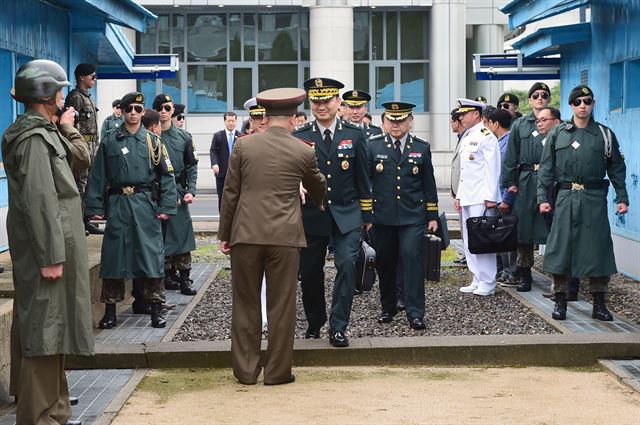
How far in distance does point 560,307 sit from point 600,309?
33 centimetres

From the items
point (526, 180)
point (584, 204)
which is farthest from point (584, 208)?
point (526, 180)

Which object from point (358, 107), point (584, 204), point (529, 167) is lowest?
point (584, 204)

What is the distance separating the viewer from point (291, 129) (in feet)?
28.6

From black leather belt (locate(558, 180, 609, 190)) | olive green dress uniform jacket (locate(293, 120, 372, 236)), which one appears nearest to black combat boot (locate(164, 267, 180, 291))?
olive green dress uniform jacket (locate(293, 120, 372, 236))

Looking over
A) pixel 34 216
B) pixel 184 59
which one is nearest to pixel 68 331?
pixel 34 216

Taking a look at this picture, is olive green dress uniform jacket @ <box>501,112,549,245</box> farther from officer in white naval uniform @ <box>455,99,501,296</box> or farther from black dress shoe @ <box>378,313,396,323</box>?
black dress shoe @ <box>378,313,396,323</box>

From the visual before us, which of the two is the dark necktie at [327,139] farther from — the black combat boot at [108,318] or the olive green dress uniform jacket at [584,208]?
the black combat boot at [108,318]

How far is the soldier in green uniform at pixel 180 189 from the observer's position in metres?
12.4

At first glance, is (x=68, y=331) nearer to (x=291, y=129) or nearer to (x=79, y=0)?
(x=291, y=129)

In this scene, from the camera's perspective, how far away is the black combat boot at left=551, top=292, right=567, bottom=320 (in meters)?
10.7

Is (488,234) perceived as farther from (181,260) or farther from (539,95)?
(181,260)

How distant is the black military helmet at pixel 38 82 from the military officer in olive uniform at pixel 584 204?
508 cm

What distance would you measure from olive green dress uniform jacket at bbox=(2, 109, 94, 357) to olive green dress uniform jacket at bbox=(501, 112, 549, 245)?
6745mm

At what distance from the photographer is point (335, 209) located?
938 cm
